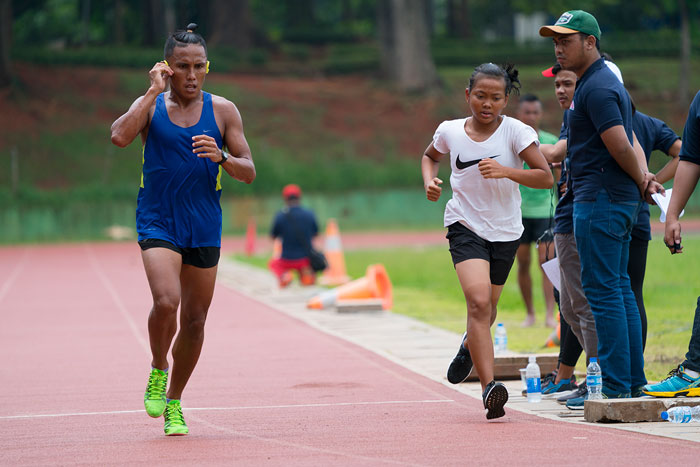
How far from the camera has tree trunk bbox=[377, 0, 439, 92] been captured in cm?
5428

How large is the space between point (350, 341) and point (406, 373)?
2504 mm

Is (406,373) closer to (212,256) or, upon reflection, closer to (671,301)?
(212,256)

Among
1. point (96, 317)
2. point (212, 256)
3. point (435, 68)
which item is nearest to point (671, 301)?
point (96, 317)

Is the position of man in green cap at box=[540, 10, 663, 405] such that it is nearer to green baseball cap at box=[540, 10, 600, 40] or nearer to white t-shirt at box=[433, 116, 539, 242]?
green baseball cap at box=[540, 10, 600, 40]

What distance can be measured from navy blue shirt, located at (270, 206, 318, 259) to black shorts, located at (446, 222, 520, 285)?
455 inches

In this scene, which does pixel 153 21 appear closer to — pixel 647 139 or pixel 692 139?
pixel 647 139

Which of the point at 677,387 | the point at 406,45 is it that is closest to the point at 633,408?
the point at 677,387

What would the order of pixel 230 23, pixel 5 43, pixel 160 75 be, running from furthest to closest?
pixel 230 23
pixel 5 43
pixel 160 75

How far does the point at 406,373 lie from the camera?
9508mm

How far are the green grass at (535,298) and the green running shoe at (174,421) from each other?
364 centimetres

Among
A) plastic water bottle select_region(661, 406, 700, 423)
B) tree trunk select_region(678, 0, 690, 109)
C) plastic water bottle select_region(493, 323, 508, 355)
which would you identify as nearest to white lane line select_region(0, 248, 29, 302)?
plastic water bottle select_region(493, 323, 508, 355)

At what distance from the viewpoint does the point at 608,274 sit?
700 centimetres

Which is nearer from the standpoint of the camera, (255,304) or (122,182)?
(255,304)

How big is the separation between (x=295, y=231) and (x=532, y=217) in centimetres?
778
